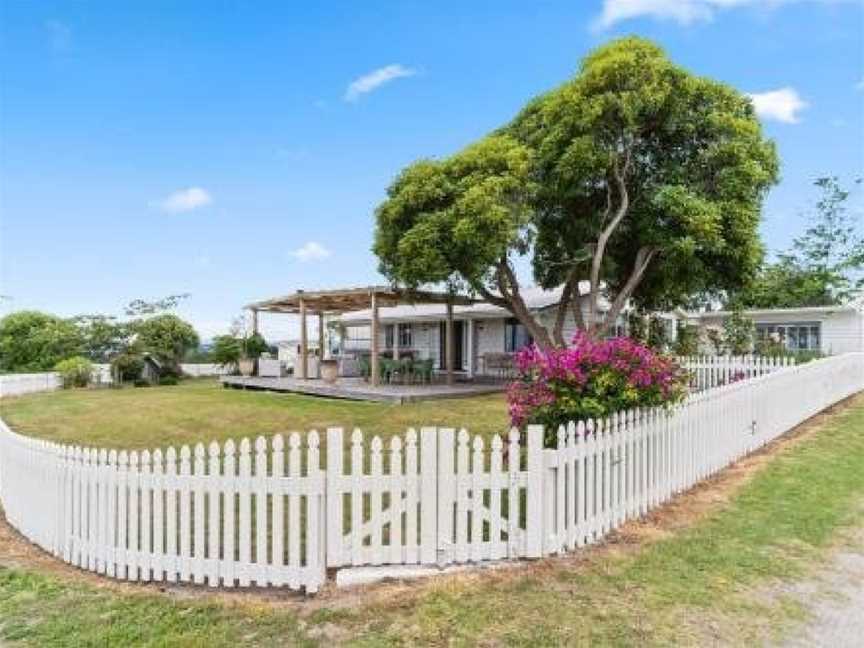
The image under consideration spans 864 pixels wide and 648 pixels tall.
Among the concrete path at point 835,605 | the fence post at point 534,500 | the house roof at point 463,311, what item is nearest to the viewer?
the concrete path at point 835,605

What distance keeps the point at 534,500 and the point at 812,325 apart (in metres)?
25.0

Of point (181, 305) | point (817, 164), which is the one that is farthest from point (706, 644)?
point (817, 164)

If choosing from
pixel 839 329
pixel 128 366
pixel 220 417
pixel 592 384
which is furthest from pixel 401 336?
pixel 592 384

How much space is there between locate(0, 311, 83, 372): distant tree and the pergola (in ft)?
35.3

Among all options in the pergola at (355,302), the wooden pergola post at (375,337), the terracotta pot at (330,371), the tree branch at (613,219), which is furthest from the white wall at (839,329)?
the terracotta pot at (330,371)

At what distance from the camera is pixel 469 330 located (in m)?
24.5

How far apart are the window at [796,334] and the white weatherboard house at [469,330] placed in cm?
773

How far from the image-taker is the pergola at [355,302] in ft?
59.3

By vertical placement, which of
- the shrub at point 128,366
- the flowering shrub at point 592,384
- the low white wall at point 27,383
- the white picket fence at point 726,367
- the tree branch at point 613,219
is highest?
the tree branch at point 613,219

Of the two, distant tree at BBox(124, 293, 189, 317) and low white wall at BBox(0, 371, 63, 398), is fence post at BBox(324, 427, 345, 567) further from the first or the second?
distant tree at BBox(124, 293, 189, 317)

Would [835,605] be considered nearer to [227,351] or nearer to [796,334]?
[227,351]

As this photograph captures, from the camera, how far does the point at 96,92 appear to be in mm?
15180

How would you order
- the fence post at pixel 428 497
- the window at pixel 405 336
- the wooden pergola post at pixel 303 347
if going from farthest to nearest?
1. the window at pixel 405 336
2. the wooden pergola post at pixel 303 347
3. the fence post at pixel 428 497

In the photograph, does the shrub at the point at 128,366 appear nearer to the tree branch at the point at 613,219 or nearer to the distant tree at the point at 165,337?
the distant tree at the point at 165,337
